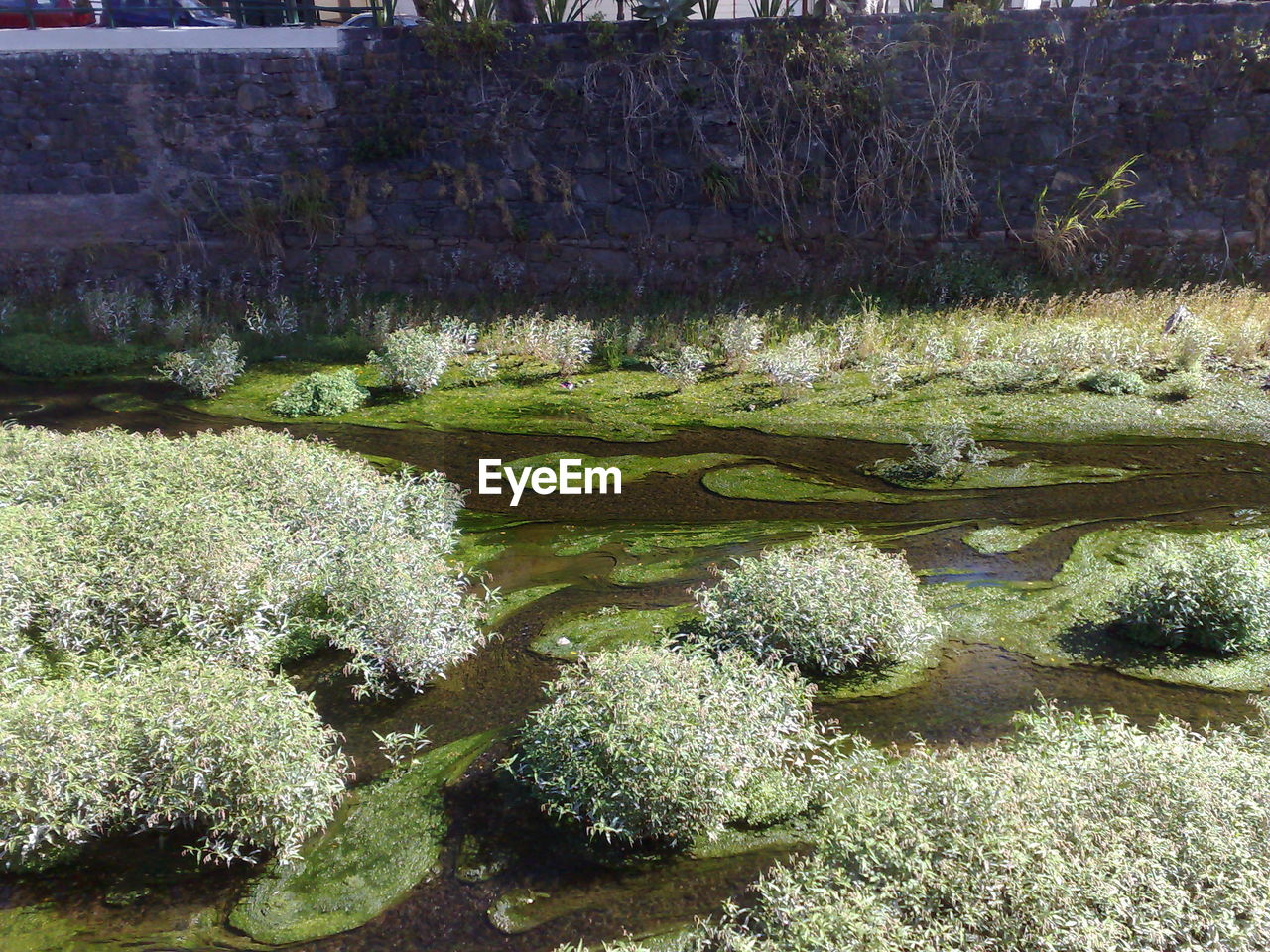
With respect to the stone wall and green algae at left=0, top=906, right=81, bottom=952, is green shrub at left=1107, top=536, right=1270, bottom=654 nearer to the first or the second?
green algae at left=0, top=906, right=81, bottom=952

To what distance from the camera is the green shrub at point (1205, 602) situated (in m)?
5.74

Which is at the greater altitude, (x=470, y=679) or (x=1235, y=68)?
(x=1235, y=68)

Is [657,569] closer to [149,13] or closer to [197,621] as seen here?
[197,621]

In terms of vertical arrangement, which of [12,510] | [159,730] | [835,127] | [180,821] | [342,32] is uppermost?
[342,32]

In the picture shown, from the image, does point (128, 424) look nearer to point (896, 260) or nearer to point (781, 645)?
point (781, 645)

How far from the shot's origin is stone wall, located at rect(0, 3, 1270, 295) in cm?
1318

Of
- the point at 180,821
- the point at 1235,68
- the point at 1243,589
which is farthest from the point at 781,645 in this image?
the point at 1235,68

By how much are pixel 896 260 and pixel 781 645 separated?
29.9 ft

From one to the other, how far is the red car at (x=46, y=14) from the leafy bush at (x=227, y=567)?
11.6m

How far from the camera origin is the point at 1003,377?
10.6 metres

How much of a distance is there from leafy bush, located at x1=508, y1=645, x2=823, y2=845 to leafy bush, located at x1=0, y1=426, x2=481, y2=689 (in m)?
1.12

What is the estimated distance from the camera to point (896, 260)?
13445mm

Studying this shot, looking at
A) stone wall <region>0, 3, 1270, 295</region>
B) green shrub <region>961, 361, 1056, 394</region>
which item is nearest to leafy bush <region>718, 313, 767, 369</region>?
stone wall <region>0, 3, 1270, 295</region>

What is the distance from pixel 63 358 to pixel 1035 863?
1182cm
